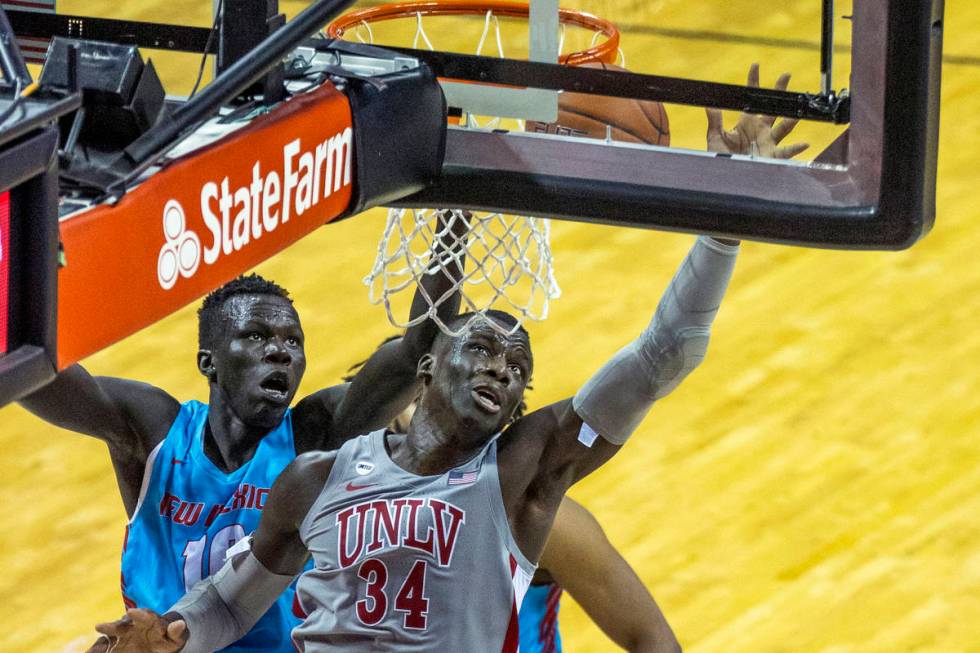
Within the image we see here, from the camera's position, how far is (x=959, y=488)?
585 centimetres

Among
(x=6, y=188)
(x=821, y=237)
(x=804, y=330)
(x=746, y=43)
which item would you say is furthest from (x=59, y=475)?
(x=6, y=188)

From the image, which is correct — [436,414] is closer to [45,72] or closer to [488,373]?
[488,373]

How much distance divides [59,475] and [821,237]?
3.90 m

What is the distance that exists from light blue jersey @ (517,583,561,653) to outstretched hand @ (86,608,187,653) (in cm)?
79

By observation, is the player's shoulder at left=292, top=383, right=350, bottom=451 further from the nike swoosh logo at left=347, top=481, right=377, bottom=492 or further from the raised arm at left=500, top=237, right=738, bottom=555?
the raised arm at left=500, top=237, right=738, bottom=555

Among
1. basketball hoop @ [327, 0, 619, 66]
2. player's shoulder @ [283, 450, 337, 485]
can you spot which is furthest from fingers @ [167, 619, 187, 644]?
basketball hoop @ [327, 0, 619, 66]

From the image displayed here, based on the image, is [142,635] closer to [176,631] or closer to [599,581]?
[176,631]

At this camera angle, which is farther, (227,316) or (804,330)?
(804,330)

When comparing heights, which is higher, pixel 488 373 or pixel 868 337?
pixel 488 373

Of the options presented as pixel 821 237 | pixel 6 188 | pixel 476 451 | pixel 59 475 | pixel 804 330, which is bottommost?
pixel 59 475

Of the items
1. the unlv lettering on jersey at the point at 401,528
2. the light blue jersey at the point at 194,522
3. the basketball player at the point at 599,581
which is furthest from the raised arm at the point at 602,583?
the light blue jersey at the point at 194,522

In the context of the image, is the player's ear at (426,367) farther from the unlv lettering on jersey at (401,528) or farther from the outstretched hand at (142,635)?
the outstretched hand at (142,635)

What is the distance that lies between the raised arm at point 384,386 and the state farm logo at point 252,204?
61.9 inches

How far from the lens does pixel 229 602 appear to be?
3.94 m
